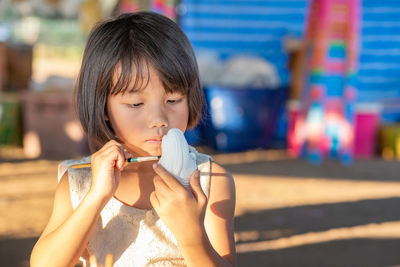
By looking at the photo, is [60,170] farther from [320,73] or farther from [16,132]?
[16,132]

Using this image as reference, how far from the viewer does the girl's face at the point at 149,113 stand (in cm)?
147

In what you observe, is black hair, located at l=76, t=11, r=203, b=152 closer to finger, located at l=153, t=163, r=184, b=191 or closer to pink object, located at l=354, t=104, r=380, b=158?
finger, located at l=153, t=163, r=184, b=191

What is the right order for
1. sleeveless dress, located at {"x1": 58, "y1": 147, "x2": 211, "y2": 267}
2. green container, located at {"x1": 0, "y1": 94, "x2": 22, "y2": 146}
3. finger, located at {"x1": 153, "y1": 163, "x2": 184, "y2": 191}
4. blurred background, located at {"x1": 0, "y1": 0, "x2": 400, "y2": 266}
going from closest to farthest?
1. finger, located at {"x1": 153, "y1": 163, "x2": 184, "y2": 191}
2. sleeveless dress, located at {"x1": 58, "y1": 147, "x2": 211, "y2": 267}
3. blurred background, located at {"x1": 0, "y1": 0, "x2": 400, "y2": 266}
4. green container, located at {"x1": 0, "y1": 94, "x2": 22, "y2": 146}

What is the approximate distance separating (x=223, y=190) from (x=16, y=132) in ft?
19.3

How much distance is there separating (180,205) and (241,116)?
5.54 meters

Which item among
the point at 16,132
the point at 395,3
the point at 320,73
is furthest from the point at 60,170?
the point at 395,3

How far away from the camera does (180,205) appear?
1.32m

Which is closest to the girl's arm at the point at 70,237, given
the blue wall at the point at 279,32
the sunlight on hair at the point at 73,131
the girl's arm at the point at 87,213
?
the girl's arm at the point at 87,213

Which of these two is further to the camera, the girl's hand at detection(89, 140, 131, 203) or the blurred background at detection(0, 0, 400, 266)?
the blurred background at detection(0, 0, 400, 266)

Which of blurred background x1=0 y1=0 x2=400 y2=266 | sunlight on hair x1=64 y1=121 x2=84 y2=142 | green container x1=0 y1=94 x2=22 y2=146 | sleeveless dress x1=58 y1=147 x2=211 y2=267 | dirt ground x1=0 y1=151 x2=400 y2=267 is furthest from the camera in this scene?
green container x1=0 y1=94 x2=22 y2=146

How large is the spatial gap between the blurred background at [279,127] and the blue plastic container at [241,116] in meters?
0.01

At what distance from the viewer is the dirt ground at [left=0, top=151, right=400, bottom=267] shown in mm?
3191

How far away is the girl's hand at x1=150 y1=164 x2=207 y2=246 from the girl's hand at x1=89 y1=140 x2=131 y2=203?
0.11 meters

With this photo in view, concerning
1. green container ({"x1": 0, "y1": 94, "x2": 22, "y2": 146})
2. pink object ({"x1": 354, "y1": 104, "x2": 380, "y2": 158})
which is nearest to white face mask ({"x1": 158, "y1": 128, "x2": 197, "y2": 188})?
pink object ({"x1": 354, "y1": 104, "x2": 380, "y2": 158})
